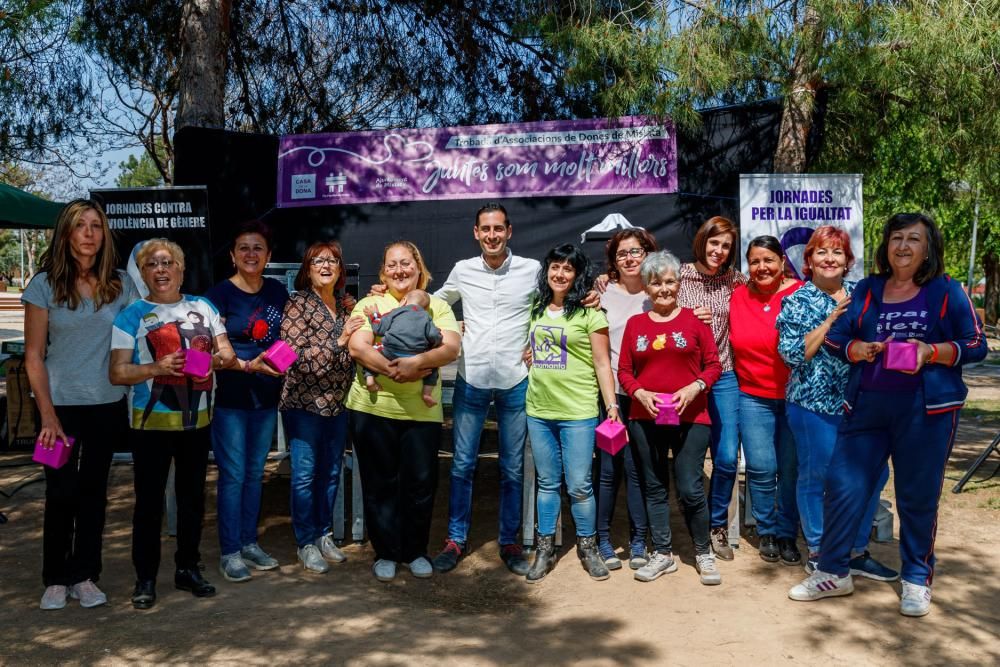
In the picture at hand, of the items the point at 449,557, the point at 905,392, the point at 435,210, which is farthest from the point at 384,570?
the point at 435,210

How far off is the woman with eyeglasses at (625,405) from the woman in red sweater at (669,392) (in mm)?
105

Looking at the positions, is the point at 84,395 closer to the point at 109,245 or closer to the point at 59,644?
the point at 109,245

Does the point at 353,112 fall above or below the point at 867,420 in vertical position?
above

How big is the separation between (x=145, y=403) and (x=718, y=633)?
100 inches

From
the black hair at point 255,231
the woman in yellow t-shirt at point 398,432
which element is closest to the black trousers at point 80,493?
the black hair at point 255,231

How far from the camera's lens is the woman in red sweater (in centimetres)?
408

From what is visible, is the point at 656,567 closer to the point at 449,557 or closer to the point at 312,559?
the point at 449,557

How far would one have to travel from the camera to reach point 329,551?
4512 millimetres

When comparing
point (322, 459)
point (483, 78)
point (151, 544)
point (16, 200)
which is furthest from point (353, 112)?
point (151, 544)

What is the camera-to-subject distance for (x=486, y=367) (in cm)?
427

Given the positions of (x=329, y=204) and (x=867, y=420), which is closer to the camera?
(x=867, y=420)

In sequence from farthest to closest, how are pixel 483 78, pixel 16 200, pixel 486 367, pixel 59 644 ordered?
1. pixel 16 200
2. pixel 483 78
3. pixel 486 367
4. pixel 59 644

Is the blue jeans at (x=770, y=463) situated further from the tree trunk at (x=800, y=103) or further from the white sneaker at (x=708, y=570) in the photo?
the tree trunk at (x=800, y=103)

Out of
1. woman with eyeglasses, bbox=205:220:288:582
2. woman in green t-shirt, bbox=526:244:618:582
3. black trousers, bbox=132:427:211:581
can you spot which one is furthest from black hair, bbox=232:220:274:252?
woman in green t-shirt, bbox=526:244:618:582
